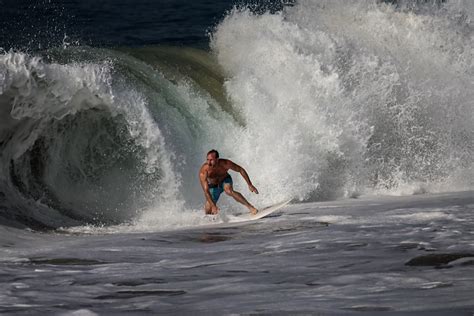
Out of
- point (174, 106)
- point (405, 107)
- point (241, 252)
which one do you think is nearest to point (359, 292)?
point (241, 252)

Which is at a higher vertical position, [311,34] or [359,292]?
[311,34]

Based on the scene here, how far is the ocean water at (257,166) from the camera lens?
7316 mm

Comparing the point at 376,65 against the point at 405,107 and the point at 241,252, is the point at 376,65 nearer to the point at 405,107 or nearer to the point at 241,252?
the point at 405,107

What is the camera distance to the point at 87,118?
13.4 m

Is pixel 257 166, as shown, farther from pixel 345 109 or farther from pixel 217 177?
pixel 217 177

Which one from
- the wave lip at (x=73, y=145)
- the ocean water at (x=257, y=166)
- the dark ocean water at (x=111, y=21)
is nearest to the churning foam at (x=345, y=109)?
the ocean water at (x=257, y=166)

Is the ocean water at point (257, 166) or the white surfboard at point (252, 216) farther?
the white surfboard at point (252, 216)

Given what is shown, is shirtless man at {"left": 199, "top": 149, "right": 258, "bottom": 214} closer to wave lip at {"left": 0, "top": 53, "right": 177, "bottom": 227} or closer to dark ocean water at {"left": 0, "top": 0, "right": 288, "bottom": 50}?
wave lip at {"left": 0, "top": 53, "right": 177, "bottom": 227}

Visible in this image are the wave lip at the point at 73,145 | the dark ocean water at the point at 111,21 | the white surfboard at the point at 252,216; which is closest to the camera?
the white surfboard at the point at 252,216

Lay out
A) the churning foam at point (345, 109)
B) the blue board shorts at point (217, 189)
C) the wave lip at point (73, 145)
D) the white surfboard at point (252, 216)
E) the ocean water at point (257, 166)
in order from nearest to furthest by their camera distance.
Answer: the ocean water at point (257, 166)
the white surfboard at point (252, 216)
the wave lip at point (73, 145)
the blue board shorts at point (217, 189)
the churning foam at point (345, 109)

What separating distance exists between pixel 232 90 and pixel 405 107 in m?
2.91

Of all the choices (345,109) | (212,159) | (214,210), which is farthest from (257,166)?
(214,210)

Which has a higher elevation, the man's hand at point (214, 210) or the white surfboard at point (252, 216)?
the man's hand at point (214, 210)

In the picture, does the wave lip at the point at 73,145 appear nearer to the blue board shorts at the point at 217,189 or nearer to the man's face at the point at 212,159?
the blue board shorts at the point at 217,189
